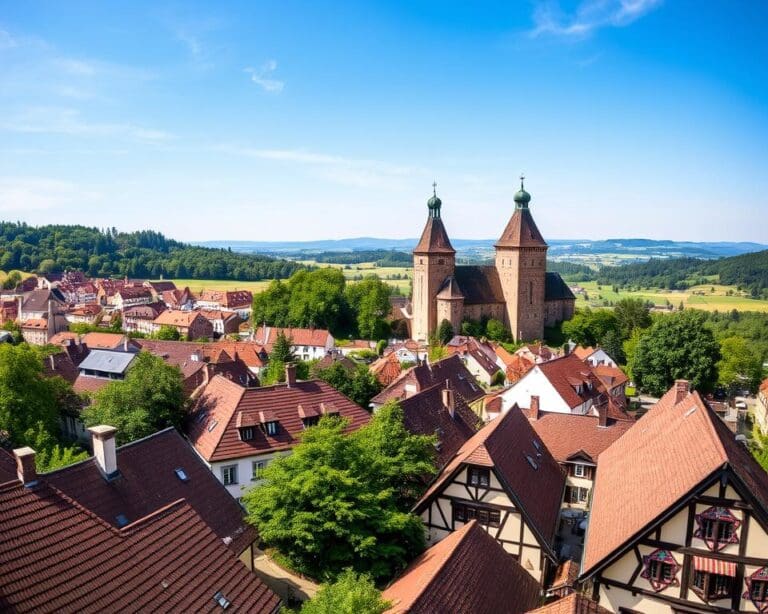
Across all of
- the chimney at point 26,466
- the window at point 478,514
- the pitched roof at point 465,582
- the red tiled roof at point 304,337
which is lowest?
the red tiled roof at point 304,337

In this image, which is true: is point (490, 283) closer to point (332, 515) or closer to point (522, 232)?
point (522, 232)

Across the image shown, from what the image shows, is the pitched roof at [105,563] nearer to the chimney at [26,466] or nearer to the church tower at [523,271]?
the chimney at [26,466]

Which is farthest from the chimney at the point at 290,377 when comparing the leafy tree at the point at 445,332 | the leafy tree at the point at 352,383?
the leafy tree at the point at 445,332

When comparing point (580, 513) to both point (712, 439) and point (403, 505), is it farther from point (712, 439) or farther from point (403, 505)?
point (712, 439)

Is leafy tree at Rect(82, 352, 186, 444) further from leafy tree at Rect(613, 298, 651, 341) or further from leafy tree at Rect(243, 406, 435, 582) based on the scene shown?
leafy tree at Rect(613, 298, 651, 341)

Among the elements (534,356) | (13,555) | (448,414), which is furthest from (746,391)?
(13,555)

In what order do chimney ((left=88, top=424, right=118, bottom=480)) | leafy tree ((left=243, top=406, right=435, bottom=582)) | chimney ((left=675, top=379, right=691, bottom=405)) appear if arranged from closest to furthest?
leafy tree ((left=243, top=406, right=435, bottom=582)), chimney ((left=88, top=424, right=118, bottom=480)), chimney ((left=675, top=379, right=691, bottom=405))

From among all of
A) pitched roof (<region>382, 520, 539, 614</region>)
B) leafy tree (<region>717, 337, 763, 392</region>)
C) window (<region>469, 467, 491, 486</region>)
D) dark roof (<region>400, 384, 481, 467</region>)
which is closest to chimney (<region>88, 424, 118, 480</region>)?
pitched roof (<region>382, 520, 539, 614</region>)
